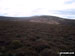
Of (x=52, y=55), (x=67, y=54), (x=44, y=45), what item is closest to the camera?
(x=52, y=55)

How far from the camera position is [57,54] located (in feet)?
24.9

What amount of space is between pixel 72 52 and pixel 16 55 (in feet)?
13.5

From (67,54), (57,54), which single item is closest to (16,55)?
(57,54)

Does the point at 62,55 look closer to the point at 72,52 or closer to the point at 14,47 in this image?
the point at 72,52

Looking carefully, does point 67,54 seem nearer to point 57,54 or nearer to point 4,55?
point 57,54

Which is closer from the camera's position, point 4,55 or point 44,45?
point 4,55

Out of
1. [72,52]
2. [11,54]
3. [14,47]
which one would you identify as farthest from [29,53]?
[72,52]

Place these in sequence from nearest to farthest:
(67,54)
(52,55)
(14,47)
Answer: (52,55), (67,54), (14,47)

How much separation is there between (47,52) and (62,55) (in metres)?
1.08

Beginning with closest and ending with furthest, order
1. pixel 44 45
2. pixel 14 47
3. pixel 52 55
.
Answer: pixel 52 55 < pixel 14 47 < pixel 44 45

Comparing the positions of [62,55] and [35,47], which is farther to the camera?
[35,47]

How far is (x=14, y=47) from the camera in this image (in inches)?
341

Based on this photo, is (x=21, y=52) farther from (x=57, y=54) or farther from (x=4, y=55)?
(x=57, y=54)

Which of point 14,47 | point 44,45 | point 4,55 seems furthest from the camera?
point 44,45
